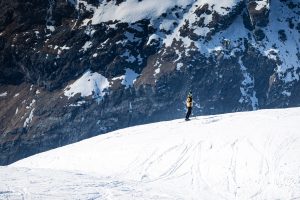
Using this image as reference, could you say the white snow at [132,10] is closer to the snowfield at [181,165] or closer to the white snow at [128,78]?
the white snow at [128,78]

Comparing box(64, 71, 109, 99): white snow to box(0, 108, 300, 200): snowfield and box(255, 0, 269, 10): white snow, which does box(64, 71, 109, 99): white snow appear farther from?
box(0, 108, 300, 200): snowfield


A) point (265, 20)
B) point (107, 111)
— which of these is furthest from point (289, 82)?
point (107, 111)

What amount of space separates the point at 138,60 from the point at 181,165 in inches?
5780

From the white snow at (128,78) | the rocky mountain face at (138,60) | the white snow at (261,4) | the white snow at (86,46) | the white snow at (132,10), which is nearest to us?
the rocky mountain face at (138,60)

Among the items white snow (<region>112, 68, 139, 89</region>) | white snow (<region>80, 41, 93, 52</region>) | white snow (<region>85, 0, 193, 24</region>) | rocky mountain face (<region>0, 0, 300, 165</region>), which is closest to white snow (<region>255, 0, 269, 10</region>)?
rocky mountain face (<region>0, 0, 300, 165</region>)

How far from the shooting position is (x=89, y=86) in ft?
538

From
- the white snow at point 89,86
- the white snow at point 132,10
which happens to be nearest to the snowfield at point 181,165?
the white snow at point 89,86

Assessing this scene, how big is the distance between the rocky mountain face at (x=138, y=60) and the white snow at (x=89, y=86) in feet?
1.06

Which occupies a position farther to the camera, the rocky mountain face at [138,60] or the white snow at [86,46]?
the white snow at [86,46]

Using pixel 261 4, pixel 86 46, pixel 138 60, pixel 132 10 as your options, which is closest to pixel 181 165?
pixel 138 60

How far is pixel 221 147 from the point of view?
2530cm

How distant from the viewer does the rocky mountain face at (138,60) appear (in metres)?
158

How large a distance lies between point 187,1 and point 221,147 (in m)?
159

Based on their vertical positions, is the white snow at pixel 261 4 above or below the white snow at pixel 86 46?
below
